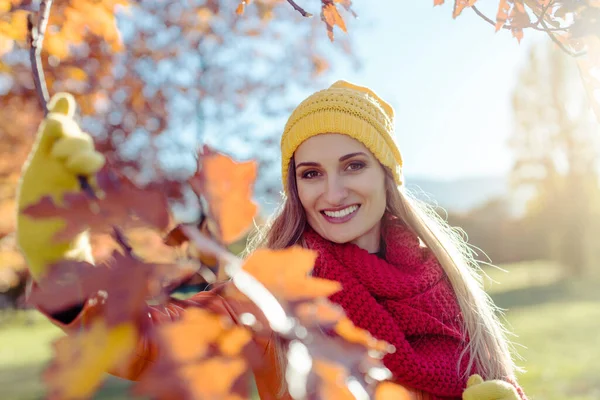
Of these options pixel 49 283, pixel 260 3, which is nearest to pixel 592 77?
pixel 49 283

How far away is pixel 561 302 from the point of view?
1009 centimetres

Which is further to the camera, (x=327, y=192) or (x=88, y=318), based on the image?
(x=327, y=192)

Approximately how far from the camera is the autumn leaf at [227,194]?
1.61 ft

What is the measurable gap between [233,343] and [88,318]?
19 cm

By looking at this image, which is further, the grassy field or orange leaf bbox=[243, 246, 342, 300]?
the grassy field

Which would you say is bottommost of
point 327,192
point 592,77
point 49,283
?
point 49,283

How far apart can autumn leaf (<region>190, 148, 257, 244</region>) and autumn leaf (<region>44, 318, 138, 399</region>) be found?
0.12 metres

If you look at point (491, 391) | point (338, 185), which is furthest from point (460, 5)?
point (491, 391)

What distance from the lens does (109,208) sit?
0.50 m

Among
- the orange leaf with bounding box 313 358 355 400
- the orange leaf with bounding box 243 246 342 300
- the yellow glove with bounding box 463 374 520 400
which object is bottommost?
the orange leaf with bounding box 313 358 355 400

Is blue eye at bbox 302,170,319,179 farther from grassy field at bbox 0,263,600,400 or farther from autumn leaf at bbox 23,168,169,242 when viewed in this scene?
autumn leaf at bbox 23,168,169,242

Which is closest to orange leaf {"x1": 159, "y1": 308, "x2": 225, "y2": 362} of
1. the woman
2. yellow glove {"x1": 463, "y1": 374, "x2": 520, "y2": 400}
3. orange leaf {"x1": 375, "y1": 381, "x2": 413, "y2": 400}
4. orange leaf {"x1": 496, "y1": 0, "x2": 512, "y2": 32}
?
orange leaf {"x1": 375, "y1": 381, "x2": 413, "y2": 400}

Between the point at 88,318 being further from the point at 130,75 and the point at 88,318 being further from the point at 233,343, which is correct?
the point at 130,75

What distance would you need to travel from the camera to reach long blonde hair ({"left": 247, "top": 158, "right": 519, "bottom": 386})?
172 centimetres
